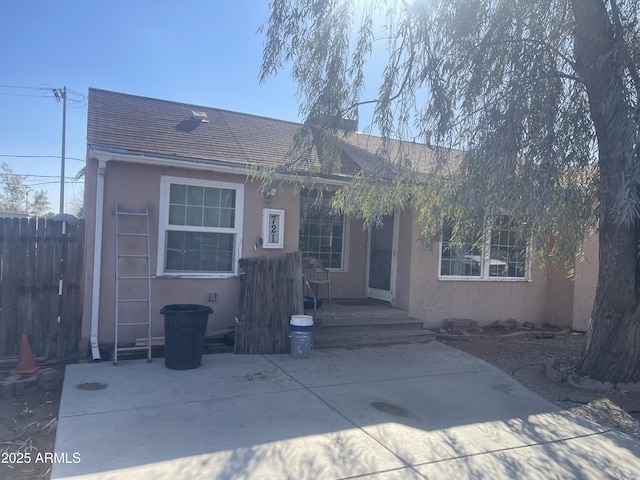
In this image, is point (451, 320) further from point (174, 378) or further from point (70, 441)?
point (70, 441)

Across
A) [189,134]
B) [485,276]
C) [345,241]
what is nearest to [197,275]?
[189,134]

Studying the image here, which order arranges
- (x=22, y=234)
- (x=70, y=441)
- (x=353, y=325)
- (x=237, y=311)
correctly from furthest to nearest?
(x=353, y=325)
(x=237, y=311)
(x=22, y=234)
(x=70, y=441)

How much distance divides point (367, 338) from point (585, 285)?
5418 millimetres

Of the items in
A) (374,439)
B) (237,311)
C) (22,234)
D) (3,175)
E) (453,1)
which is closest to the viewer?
(374,439)

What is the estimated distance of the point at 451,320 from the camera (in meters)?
9.85

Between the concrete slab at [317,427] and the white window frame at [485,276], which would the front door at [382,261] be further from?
the concrete slab at [317,427]

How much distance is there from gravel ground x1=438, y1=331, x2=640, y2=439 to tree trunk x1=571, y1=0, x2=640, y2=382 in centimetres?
45

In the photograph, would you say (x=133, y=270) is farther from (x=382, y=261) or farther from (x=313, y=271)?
(x=382, y=261)

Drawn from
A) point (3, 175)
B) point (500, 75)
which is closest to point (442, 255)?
point (500, 75)

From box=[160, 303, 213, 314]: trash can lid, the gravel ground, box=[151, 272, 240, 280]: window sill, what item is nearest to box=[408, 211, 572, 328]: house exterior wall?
the gravel ground

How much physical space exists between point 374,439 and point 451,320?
572cm

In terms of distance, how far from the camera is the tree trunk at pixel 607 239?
571 centimetres

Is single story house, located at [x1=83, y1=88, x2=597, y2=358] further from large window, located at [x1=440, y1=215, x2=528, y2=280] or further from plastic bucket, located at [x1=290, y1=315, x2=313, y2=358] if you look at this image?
plastic bucket, located at [x1=290, y1=315, x2=313, y2=358]

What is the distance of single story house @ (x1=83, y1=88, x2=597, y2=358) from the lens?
7.35 meters
